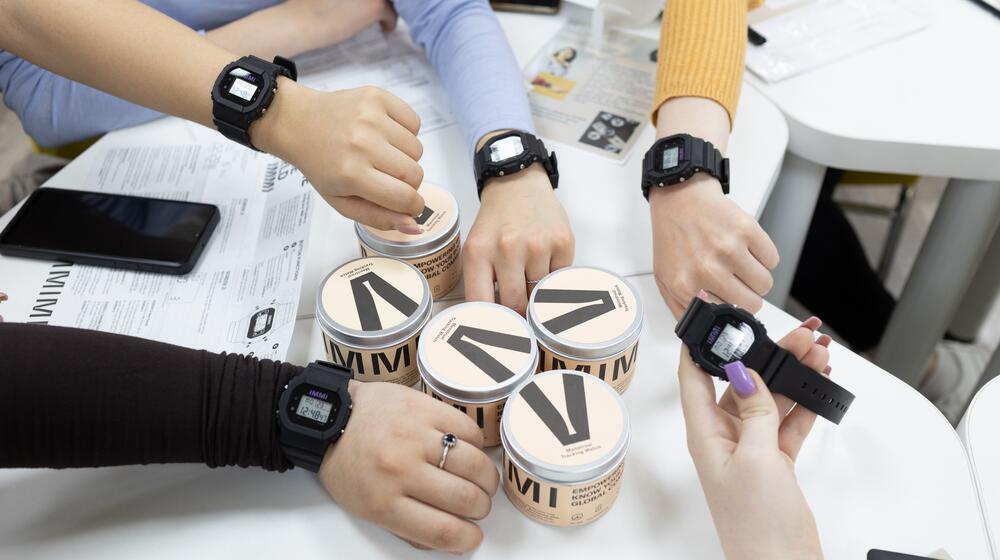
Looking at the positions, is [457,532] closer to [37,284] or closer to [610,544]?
[610,544]

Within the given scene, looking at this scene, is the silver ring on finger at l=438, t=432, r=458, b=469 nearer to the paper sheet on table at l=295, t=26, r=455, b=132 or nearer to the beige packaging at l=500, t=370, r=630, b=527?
the beige packaging at l=500, t=370, r=630, b=527

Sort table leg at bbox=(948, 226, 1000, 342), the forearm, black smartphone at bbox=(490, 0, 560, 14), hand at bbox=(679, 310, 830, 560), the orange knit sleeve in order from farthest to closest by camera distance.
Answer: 1. table leg at bbox=(948, 226, 1000, 342)
2. black smartphone at bbox=(490, 0, 560, 14)
3. the orange knit sleeve
4. the forearm
5. hand at bbox=(679, 310, 830, 560)

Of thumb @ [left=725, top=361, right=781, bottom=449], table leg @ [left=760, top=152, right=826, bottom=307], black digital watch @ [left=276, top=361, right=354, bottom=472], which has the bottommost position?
table leg @ [left=760, top=152, right=826, bottom=307]

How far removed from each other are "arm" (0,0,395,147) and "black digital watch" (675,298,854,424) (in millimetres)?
623

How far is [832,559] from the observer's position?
490 millimetres

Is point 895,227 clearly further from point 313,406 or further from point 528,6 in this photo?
point 313,406

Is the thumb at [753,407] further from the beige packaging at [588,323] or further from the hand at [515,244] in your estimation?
the hand at [515,244]

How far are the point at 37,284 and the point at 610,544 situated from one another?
56cm

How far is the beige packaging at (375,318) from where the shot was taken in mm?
562

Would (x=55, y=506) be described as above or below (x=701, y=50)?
below

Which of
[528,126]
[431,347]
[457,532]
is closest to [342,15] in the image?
[528,126]

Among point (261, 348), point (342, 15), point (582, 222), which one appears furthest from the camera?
point (342, 15)

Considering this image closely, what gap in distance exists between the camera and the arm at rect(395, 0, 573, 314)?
63 cm

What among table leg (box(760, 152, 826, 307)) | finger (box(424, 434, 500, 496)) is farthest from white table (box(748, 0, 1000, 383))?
finger (box(424, 434, 500, 496))
